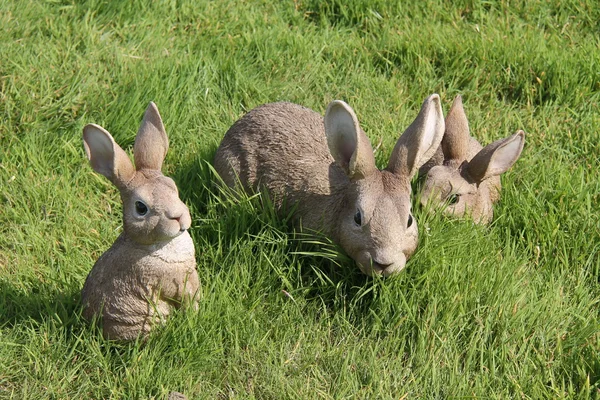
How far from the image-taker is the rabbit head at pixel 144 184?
426cm

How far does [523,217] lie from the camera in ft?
17.8

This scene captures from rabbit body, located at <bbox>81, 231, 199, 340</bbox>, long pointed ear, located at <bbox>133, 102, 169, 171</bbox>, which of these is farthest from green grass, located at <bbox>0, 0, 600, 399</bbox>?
long pointed ear, located at <bbox>133, 102, 169, 171</bbox>

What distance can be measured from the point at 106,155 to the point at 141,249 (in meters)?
0.51

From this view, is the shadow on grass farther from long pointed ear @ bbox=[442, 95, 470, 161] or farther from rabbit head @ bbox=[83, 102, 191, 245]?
long pointed ear @ bbox=[442, 95, 470, 161]

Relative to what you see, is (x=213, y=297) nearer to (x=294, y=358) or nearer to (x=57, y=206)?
(x=294, y=358)

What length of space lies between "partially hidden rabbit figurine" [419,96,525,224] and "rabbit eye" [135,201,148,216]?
69.3 inches

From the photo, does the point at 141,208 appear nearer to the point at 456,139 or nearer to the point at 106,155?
the point at 106,155

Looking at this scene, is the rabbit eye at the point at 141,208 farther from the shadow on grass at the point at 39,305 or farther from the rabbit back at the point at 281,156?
the rabbit back at the point at 281,156

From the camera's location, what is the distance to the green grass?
4.56 m

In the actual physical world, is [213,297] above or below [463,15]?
below

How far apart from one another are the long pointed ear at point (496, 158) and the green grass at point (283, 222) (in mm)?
289

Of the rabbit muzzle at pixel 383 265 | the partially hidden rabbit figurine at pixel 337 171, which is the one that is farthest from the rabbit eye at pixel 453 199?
the rabbit muzzle at pixel 383 265

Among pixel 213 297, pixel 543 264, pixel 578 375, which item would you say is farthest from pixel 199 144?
pixel 578 375

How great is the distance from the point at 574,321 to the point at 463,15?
321 cm
